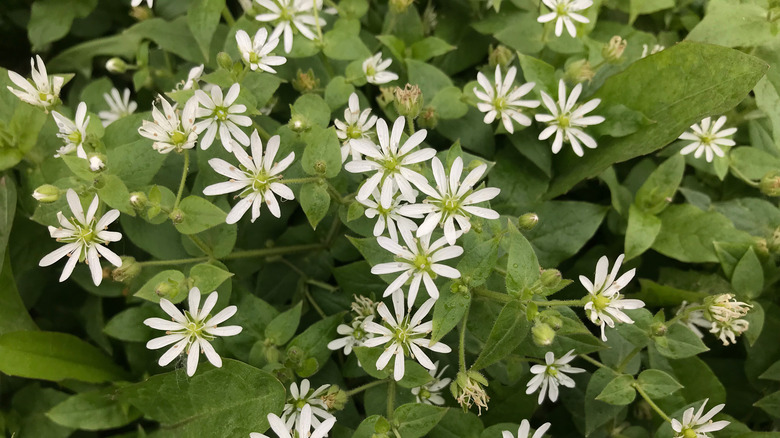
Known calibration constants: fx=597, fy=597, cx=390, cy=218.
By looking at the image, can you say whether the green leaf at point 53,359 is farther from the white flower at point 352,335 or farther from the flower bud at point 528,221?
the flower bud at point 528,221

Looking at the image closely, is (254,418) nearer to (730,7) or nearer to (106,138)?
(106,138)

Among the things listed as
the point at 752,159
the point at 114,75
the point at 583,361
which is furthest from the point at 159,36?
the point at 752,159

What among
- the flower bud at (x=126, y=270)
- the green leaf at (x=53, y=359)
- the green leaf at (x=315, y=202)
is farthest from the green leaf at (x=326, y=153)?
the green leaf at (x=53, y=359)

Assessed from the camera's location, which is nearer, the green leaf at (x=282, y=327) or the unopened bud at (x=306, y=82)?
the green leaf at (x=282, y=327)

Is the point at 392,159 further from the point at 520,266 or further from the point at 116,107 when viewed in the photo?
the point at 116,107

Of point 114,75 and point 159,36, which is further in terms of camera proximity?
point 114,75

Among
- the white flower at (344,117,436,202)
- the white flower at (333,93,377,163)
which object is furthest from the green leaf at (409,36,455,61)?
the white flower at (344,117,436,202)
